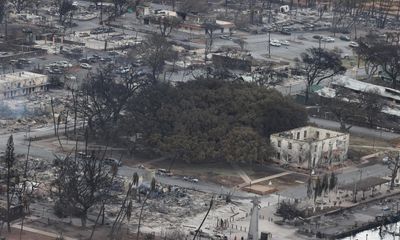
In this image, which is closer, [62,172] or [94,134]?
[62,172]

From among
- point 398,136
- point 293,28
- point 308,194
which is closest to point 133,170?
point 308,194

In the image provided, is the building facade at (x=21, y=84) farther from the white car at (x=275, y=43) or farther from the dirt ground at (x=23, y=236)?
the white car at (x=275, y=43)

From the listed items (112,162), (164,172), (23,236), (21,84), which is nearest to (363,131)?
(164,172)

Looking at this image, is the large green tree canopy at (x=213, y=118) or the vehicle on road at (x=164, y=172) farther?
the large green tree canopy at (x=213, y=118)

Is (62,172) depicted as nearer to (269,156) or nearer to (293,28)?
(269,156)

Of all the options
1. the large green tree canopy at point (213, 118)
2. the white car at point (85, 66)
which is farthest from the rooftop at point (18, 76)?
the large green tree canopy at point (213, 118)

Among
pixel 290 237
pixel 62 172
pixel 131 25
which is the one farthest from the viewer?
pixel 131 25
